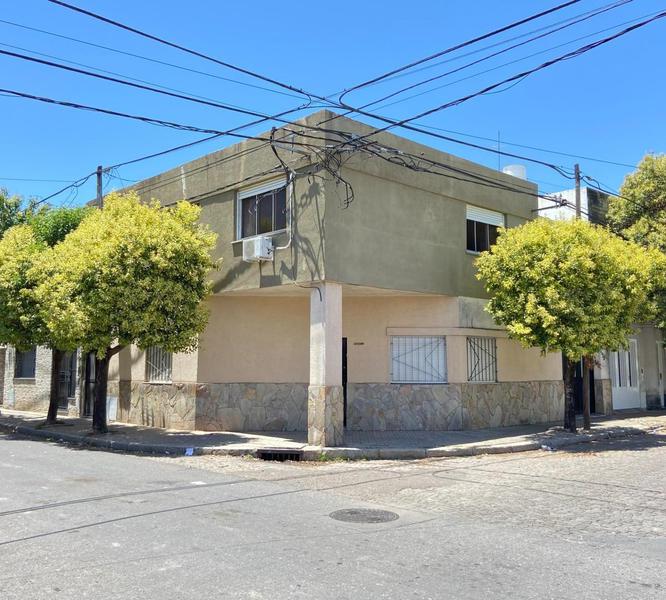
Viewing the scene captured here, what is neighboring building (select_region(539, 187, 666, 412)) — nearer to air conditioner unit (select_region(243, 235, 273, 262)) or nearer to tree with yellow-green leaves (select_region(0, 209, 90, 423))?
air conditioner unit (select_region(243, 235, 273, 262))

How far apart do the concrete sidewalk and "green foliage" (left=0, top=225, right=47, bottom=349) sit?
103 inches

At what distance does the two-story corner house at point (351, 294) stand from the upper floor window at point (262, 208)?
0.13ft

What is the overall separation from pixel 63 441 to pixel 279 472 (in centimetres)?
726

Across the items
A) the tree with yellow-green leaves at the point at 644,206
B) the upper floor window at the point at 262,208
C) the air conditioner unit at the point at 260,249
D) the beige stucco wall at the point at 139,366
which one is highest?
the tree with yellow-green leaves at the point at 644,206

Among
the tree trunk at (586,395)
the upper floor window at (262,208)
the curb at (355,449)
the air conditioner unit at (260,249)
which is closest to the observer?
the curb at (355,449)

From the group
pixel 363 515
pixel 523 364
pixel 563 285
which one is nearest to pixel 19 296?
pixel 363 515

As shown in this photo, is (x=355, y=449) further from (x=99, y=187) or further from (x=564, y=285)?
(x=99, y=187)

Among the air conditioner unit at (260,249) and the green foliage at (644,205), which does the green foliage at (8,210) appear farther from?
the green foliage at (644,205)

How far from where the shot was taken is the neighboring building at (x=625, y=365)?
21.0 metres

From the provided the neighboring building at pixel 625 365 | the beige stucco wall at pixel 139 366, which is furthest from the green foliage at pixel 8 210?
the neighboring building at pixel 625 365

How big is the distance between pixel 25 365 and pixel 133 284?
519 inches

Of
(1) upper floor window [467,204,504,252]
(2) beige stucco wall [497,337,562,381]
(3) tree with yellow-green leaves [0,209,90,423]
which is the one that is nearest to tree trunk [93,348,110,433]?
(3) tree with yellow-green leaves [0,209,90,423]

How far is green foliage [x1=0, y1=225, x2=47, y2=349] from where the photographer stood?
56.4 feet

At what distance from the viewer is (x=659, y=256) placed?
55.0ft
